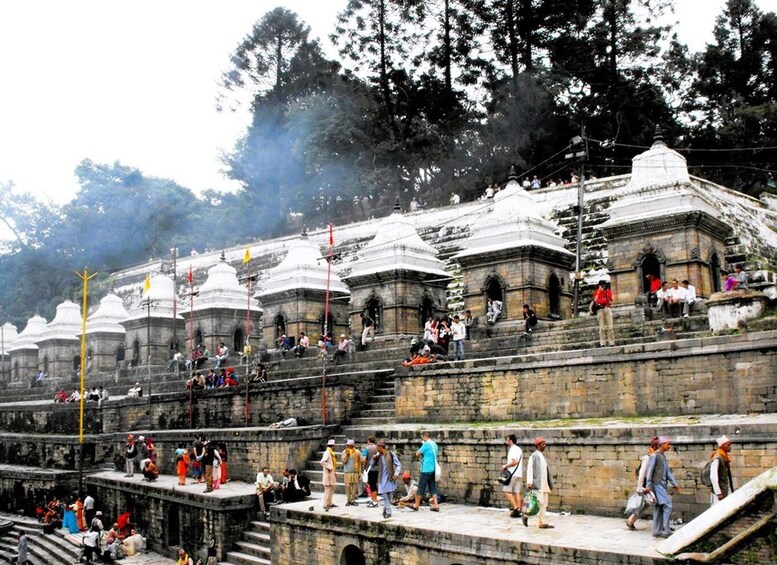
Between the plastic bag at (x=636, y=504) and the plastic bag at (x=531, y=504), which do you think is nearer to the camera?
the plastic bag at (x=636, y=504)

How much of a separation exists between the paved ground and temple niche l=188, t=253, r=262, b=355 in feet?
52.2

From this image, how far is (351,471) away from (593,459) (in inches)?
148

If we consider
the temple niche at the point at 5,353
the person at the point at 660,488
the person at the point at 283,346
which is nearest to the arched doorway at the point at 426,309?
the person at the point at 283,346

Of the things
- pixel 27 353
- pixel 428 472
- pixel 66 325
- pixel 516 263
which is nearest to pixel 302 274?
pixel 516 263

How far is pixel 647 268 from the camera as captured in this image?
18469mm

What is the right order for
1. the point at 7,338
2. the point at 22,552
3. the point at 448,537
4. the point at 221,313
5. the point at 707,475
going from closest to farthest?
the point at 707,475 → the point at 448,537 → the point at 22,552 → the point at 221,313 → the point at 7,338

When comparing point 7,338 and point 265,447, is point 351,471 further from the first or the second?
point 7,338

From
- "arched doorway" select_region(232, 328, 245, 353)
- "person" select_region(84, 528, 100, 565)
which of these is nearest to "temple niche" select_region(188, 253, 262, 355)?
"arched doorway" select_region(232, 328, 245, 353)

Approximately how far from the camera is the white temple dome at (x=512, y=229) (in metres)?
19.7

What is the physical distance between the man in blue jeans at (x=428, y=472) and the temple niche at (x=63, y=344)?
2664 cm

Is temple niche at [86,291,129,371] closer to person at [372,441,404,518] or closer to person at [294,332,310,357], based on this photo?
person at [294,332,310,357]

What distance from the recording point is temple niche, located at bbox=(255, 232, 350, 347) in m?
24.2

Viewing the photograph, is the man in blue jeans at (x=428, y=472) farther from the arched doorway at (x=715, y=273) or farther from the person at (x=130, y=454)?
the arched doorway at (x=715, y=273)

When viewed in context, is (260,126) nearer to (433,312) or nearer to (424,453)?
(433,312)
